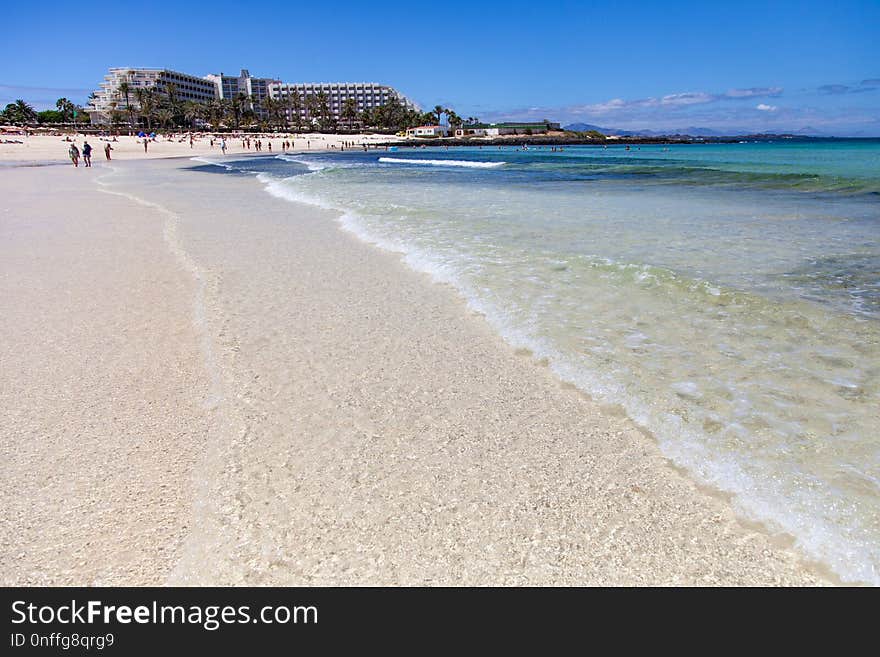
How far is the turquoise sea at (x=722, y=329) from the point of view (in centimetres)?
302

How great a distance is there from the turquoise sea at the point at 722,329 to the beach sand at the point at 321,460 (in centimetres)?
30

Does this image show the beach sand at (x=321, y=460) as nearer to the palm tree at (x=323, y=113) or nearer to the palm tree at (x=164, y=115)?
the palm tree at (x=164, y=115)

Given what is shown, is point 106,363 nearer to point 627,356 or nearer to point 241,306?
point 241,306

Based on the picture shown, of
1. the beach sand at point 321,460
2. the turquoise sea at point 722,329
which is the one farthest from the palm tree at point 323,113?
the beach sand at point 321,460

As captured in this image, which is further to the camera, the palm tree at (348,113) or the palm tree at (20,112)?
the palm tree at (348,113)

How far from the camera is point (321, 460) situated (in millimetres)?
3262

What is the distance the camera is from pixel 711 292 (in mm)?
6523

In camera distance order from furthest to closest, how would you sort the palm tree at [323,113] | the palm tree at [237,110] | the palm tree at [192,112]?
the palm tree at [323,113] → the palm tree at [237,110] → the palm tree at [192,112]

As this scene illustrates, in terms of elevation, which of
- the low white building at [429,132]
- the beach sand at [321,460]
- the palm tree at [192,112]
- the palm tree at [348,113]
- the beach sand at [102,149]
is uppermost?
the palm tree at [348,113]

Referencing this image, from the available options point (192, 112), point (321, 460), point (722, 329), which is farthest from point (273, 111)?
point (321, 460)

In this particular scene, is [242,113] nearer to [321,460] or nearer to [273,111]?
[273,111]

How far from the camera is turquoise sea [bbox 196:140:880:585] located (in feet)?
9.91
